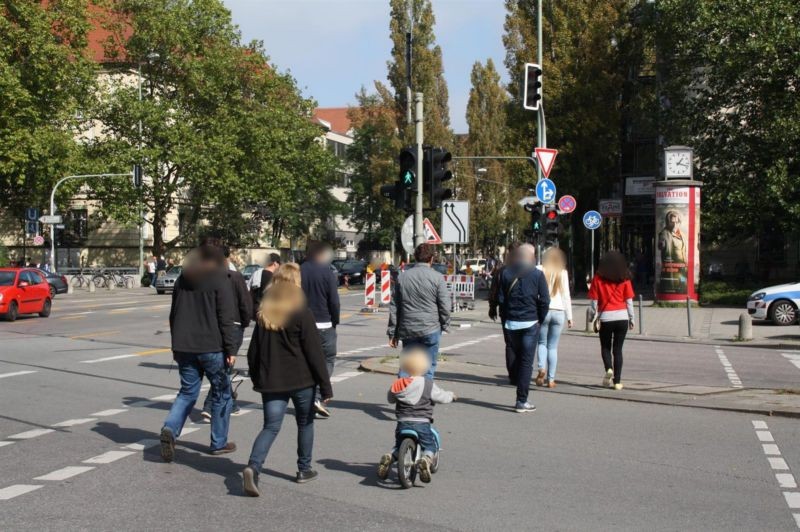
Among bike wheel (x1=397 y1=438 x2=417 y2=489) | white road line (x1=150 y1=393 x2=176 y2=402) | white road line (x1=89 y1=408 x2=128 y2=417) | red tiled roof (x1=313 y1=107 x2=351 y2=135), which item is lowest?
white road line (x1=150 y1=393 x2=176 y2=402)

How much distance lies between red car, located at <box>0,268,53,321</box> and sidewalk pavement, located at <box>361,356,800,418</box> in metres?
15.2

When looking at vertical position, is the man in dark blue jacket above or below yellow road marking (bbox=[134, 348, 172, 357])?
above

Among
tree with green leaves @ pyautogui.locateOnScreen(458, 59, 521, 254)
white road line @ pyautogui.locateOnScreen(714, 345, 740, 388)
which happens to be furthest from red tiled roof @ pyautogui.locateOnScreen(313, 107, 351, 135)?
white road line @ pyautogui.locateOnScreen(714, 345, 740, 388)

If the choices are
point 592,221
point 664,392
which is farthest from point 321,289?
point 592,221

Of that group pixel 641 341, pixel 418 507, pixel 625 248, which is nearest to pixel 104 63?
pixel 625 248

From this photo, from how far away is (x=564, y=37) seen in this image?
40.1 meters

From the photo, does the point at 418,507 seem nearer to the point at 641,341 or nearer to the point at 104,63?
the point at 641,341

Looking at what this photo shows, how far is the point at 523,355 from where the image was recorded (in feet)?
33.2

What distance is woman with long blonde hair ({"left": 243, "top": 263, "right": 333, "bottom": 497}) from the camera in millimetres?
6660

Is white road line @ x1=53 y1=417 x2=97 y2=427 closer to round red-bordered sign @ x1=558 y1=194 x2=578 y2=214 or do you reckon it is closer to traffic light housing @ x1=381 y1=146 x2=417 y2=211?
traffic light housing @ x1=381 y1=146 x2=417 y2=211

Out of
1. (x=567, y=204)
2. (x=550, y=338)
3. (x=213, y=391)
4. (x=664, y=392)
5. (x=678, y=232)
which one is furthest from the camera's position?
(x=678, y=232)

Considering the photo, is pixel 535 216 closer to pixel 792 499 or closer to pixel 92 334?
pixel 92 334

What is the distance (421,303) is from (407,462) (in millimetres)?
2618

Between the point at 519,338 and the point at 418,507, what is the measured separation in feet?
13.8
